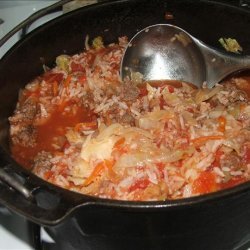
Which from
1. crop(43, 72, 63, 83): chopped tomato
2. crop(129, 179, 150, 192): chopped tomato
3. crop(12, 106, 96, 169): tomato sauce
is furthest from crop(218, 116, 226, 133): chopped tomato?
crop(43, 72, 63, 83): chopped tomato

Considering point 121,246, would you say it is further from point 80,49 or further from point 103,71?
point 80,49

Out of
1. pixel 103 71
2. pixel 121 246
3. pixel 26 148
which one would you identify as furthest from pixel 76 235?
pixel 103 71

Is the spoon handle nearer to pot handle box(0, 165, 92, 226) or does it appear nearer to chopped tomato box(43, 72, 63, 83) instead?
chopped tomato box(43, 72, 63, 83)

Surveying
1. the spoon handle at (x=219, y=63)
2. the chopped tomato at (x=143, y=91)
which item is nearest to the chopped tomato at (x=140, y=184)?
the chopped tomato at (x=143, y=91)

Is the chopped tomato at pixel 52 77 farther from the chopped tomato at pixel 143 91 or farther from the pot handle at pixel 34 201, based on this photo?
the pot handle at pixel 34 201

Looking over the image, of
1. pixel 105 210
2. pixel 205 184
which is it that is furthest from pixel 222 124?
pixel 105 210

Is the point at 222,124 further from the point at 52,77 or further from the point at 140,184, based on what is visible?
the point at 52,77

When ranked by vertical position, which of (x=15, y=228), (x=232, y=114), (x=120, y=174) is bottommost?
(x=15, y=228)
